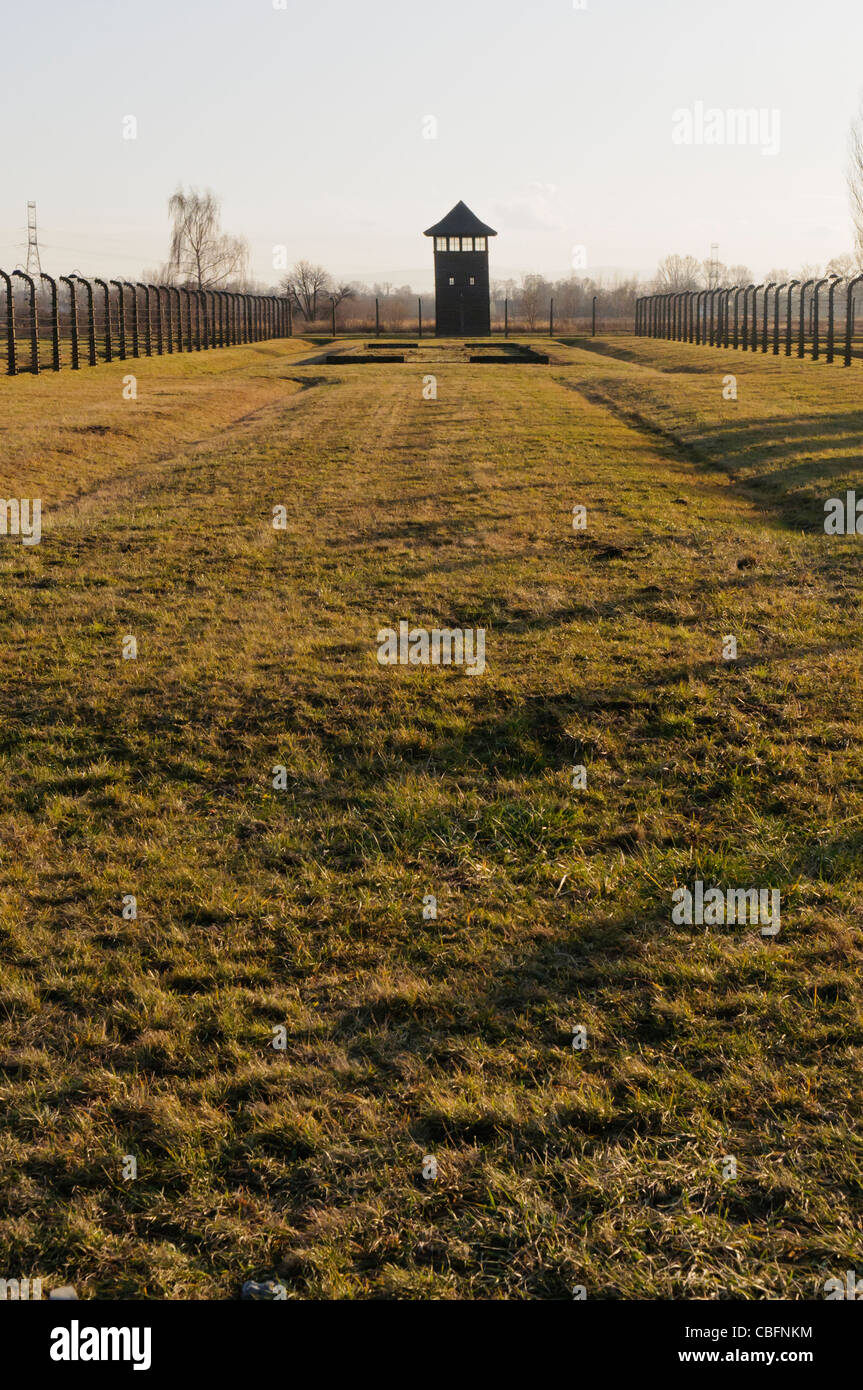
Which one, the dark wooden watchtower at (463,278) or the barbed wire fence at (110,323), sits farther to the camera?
the dark wooden watchtower at (463,278)

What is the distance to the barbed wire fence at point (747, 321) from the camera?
34188 millimetres

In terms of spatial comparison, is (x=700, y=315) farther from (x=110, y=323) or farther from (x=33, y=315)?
(x=33, y=315)

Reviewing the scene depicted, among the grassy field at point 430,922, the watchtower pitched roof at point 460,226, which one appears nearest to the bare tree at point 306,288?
the watchtower pitched roof at point 460,226

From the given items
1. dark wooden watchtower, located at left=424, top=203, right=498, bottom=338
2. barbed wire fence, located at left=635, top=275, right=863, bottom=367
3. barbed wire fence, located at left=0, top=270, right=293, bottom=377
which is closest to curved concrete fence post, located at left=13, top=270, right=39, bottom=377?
barbed wire fence, located at left=0, top=270, right=293, bottom=377

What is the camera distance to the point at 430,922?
448 cm

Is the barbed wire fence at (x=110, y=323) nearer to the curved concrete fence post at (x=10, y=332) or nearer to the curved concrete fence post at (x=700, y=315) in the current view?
the curved concrete fence post at (x=10, y=332)

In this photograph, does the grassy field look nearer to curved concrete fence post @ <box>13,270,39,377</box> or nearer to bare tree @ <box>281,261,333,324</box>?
curved concrete fence post @ <box>13,270,39,377</box>

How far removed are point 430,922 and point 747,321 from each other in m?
43.5

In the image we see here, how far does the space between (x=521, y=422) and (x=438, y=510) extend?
9147 millimetres

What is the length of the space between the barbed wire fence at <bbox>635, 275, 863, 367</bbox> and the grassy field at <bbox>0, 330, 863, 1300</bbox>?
983 inches

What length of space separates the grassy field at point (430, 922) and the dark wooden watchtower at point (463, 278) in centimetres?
5781

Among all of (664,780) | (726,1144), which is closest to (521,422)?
(664,780)

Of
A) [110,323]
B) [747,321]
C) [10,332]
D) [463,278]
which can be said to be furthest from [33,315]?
[463,278]

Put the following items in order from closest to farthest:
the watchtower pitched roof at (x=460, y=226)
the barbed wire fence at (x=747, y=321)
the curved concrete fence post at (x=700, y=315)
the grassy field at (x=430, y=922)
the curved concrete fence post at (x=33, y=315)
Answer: the grassy field at (x=430, y=922) → the curved concrete fence post at (x=33, y=315) → the barbed wire fence at (x=747, y=321) → the curved concrete fence post at (x=700, y=315) → the watchtower pitched roof at (x=460, y=226)
